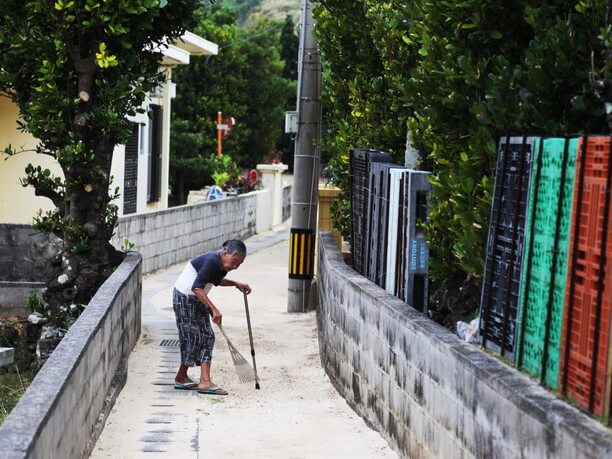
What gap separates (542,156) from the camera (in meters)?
6.04

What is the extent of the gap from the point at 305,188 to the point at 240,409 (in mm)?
7484

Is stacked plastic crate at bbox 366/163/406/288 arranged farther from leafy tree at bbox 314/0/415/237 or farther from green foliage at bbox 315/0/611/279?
leafy tree at bbox 314/0/415/237

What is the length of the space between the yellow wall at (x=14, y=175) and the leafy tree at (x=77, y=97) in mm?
7291

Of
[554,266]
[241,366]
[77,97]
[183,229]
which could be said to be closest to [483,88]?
[554,266]

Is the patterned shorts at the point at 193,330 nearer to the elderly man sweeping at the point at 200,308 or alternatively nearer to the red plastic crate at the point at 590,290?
the elderly man sweeping at the point at 200,308

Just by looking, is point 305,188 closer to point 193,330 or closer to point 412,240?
point 193,330

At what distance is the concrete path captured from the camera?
8414mm

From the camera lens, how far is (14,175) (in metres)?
19.8

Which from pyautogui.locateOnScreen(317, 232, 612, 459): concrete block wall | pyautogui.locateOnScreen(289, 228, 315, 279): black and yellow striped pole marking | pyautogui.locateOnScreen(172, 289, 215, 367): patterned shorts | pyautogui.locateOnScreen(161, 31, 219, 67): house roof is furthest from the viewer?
pyautogui.locateOnScreen(161, 31, 219, 67): house roof

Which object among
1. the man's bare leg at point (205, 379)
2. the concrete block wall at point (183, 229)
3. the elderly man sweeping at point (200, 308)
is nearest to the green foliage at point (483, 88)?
the elderly man sweeping at point (200, 308)

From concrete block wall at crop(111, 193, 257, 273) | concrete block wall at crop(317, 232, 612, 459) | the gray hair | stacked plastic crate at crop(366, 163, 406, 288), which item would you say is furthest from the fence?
concrete block wall at crop(111, 193, 257, 273)

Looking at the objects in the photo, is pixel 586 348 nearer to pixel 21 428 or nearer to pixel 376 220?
pixel 21 428

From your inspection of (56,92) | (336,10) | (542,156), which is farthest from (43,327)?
(542,156)

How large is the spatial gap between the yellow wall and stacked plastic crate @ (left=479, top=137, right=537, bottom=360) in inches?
547
